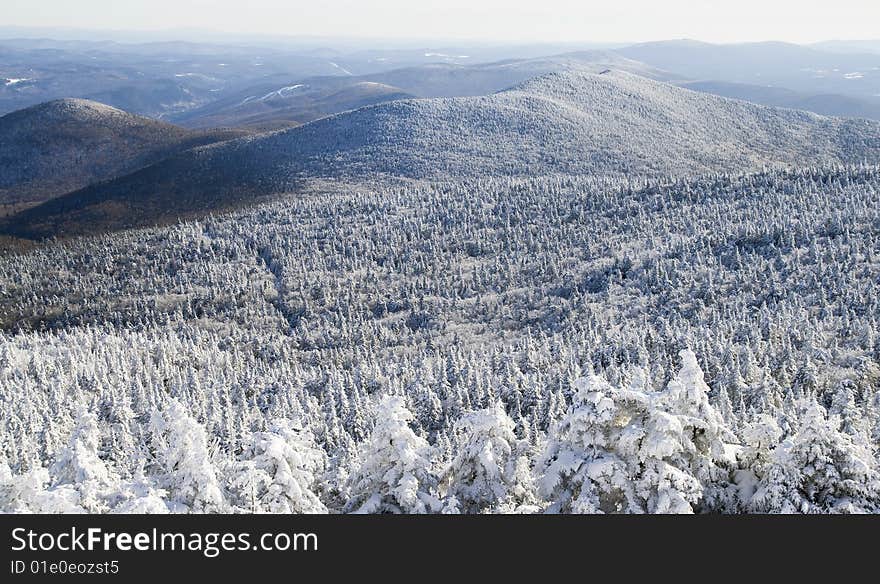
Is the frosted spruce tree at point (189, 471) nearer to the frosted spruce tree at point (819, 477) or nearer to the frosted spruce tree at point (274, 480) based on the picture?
the frosted spruce tree at point (274, 480)

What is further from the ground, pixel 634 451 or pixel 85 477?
pixel 634 451

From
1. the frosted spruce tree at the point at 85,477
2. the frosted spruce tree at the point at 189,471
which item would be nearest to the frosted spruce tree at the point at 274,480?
the frosted spruce tree at the point at 189,471

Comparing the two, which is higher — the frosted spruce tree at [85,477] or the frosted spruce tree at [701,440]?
the frosted spruce tree at [701,440]

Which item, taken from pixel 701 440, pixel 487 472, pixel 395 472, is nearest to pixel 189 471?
pixel 395 472

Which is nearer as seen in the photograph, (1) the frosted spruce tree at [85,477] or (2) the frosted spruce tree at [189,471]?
(2) the frosted spruce tree at [189,471]

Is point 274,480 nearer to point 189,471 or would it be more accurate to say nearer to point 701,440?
point 189,471

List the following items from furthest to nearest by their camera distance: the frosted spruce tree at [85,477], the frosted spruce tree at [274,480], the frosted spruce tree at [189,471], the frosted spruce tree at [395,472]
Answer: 1. the frosted spruce tree at [395,472]
2. the frosted spruce tree at [274,480]
3. the frosted spruce tree at [85,477]
4. the frosted spruce tree at [189,471]

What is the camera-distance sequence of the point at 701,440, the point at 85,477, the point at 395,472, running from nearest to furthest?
1. the point at 701,440
2. the point at 85,477
3. the point at 395,472

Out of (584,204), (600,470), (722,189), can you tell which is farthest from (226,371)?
(722,189)

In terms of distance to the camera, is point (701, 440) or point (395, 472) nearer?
point (701, 440)

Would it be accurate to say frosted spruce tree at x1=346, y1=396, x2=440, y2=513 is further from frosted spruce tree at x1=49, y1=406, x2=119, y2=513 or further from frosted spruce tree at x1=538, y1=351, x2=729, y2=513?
frosted spruce tree at x1=49, y1=406, x2=119, y2=513

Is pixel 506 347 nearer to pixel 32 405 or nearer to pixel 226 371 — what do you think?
pixel 226 371
